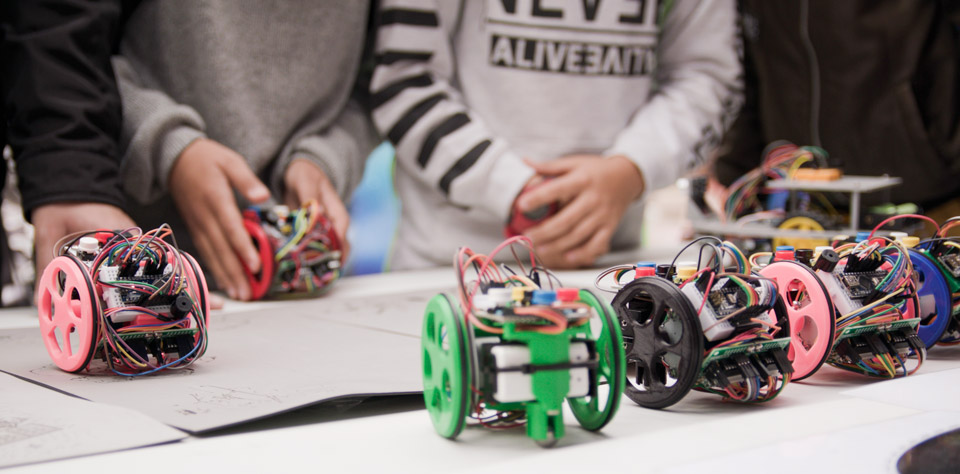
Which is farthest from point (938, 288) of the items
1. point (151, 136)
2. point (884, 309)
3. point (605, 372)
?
point (151, 136)

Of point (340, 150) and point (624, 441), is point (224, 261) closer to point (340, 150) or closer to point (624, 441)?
point (340, 150)

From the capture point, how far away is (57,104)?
71.2 inches

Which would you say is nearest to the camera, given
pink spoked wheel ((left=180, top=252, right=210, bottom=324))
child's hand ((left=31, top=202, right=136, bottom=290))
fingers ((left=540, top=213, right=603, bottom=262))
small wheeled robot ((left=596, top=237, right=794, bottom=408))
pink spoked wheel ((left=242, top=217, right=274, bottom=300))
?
small wheeled robot ((left=596, top=237, right=794, bottom=408))

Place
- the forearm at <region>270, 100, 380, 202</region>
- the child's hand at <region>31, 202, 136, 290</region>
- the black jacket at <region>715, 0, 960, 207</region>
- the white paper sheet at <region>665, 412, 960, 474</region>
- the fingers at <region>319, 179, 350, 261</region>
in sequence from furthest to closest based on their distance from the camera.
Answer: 1. the black jacket at <region>715, 0, 960, 207</region>
2. the forearm at <region>270, 100, 380, 202</region>
3. the fingers at <region>319, 179, 350, 261</region>
4. the child's hand at <region>31, 202, 136, 290</region>
5. the white paper sheet at <region>665, 412, 960, 474</region>

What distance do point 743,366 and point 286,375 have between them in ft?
2.22

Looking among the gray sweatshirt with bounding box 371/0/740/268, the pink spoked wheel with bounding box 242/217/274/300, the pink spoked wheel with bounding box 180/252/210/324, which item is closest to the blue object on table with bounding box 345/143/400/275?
the gray sweatshirt with bounding box 371/0/740/268

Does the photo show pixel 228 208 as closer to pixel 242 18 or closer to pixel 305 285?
pixel 305 285

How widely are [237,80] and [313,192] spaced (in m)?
0.37

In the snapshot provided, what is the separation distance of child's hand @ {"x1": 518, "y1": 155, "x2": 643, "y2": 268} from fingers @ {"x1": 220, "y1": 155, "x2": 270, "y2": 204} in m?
0.79

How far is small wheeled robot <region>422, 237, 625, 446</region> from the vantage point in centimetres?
89

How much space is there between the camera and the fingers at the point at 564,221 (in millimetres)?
2451

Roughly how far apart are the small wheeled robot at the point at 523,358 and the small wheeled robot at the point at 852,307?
15.3 inches

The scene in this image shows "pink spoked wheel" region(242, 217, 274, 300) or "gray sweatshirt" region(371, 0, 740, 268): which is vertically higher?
"gray sweatshirt" region(371, 0, 740, 268)

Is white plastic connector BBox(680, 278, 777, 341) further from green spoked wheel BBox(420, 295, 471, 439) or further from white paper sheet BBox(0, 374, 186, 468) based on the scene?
white paper sheet BBox(0, 374, 186, 468)
